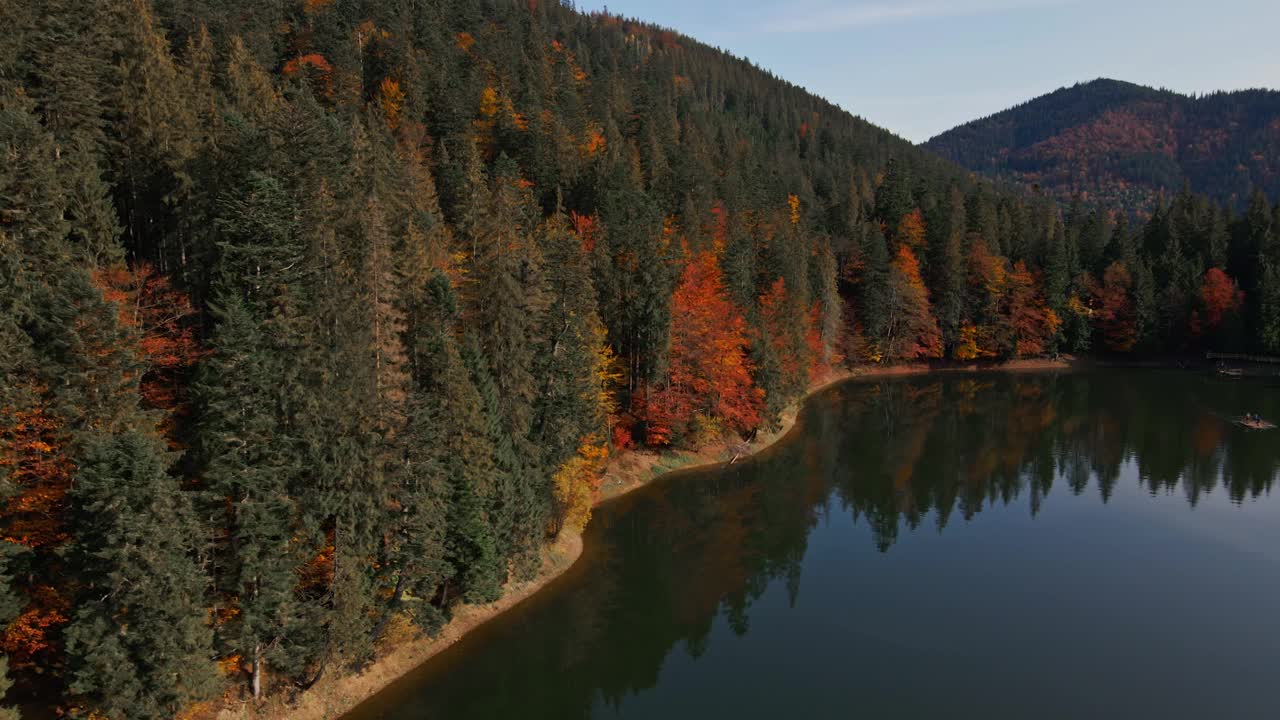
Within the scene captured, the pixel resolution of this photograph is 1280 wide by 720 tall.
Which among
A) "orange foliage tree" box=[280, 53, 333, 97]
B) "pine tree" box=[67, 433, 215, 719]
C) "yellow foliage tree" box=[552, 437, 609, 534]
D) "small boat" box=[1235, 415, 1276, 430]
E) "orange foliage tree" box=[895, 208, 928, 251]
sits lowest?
"small boat" box=[1235, 415, 1276, 430]

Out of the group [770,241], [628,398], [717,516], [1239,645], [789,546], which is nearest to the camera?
[1239,645]

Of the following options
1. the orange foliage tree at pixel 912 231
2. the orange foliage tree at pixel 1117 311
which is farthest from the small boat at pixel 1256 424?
the orange foliage tree at pixel 912 231

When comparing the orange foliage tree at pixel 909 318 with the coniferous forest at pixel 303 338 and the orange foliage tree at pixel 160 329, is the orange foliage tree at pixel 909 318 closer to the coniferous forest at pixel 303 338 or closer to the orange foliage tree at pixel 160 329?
the coniferous forest at pixel 303 338

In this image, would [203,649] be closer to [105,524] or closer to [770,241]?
[105,524]

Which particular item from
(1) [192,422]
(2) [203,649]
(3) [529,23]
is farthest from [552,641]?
(3) [529,23]

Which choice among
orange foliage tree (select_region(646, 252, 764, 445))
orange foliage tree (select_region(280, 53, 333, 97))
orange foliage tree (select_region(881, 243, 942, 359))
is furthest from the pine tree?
orange foliage tree (select_region(881, 243, 942, 359))

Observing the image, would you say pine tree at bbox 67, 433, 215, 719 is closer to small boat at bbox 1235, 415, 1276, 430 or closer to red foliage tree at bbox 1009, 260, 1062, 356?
small boat at bbox 1235, 415, 1276, 430
